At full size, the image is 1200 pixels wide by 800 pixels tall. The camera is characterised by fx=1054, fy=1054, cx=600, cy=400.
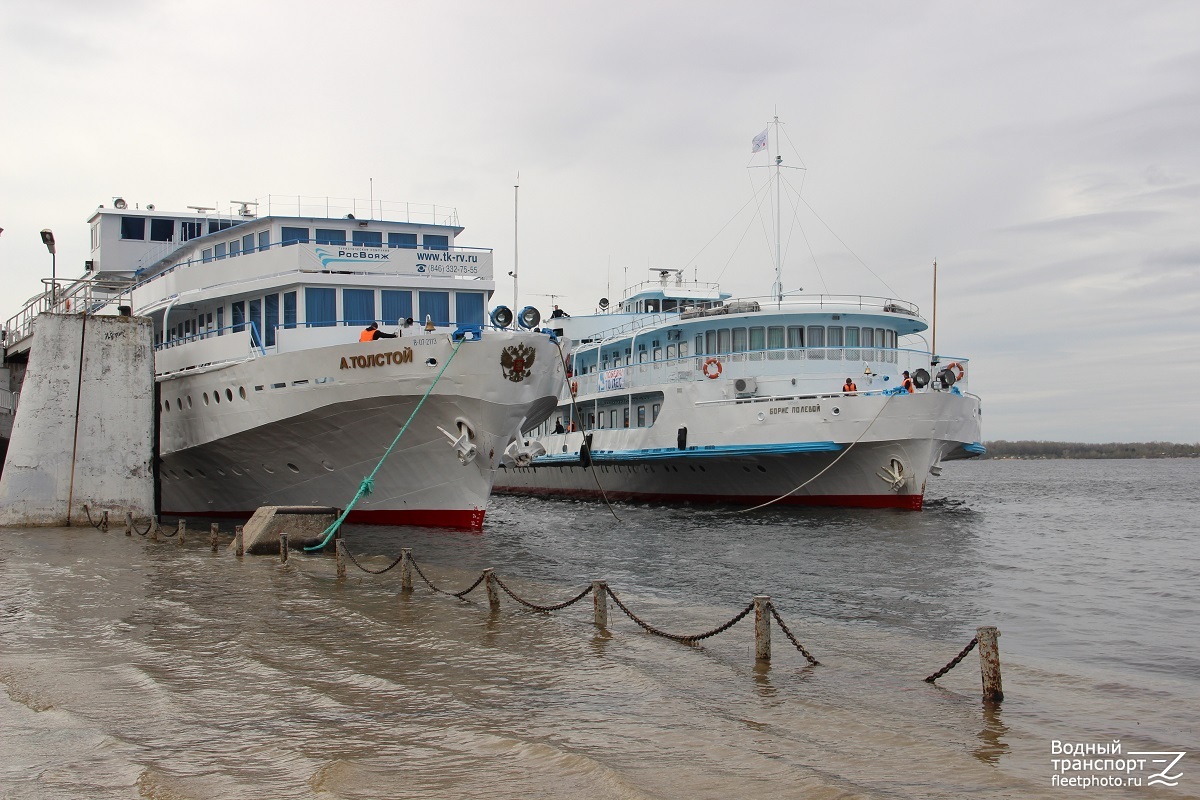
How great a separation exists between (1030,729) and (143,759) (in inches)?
280

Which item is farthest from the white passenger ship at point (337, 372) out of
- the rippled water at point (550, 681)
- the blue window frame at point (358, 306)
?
the rippled water at point (550, 681)

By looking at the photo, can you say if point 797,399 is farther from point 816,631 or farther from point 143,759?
point 143,759

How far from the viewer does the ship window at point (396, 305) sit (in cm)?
2555

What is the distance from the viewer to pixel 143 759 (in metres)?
7.35

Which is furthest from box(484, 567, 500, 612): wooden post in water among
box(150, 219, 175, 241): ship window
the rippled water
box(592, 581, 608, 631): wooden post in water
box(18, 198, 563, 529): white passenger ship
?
box(150, 219, 175, 241): ship window

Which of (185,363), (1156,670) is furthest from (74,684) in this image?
(185,363)

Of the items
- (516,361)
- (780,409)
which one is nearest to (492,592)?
(516,361)

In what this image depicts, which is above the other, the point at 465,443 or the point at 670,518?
the point at 465,443

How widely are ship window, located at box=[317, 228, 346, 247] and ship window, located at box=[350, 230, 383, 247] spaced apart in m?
0.26

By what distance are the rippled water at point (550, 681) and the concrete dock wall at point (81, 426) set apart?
83.0 inches

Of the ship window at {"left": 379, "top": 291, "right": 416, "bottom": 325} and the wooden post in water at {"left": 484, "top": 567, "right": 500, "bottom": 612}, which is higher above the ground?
the ship window at {"left": 379, "top": 291, "right": 416, "bottom": 325}

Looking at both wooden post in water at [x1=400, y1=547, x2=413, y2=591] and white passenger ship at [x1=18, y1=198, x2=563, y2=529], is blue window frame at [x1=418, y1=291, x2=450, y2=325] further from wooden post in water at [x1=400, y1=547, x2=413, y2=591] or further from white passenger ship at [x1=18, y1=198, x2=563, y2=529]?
wooden post in water at [x1=400, y1=547, x2=413, y2=591]

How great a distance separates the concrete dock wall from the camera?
2280cm

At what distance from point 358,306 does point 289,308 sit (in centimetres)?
159
